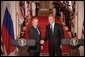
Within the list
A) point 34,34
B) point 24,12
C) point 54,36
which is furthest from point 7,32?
point 54,36

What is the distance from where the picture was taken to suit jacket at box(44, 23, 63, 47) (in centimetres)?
673

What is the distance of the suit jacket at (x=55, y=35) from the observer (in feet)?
22.1

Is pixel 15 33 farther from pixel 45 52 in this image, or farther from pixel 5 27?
pixel 45 52

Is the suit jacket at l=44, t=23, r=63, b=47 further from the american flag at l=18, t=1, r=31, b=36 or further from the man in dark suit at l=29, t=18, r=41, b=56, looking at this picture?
the american flag at l=18, t=1, r=31, b=36

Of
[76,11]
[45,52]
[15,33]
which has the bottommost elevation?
[45,52]

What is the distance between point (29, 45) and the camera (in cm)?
627

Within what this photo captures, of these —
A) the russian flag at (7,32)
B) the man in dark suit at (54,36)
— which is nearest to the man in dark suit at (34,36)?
the man in dark suit at (54,36)

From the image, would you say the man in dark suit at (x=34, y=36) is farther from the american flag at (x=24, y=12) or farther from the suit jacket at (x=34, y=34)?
the american flag at (x=24, y=12)

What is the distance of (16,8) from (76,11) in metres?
1.73

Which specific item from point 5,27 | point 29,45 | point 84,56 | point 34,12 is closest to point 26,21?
point 34,12

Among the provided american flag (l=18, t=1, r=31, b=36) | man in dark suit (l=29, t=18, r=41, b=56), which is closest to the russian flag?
american flag (l=18, t=1, r=31, b=36)

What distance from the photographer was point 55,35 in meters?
6.80

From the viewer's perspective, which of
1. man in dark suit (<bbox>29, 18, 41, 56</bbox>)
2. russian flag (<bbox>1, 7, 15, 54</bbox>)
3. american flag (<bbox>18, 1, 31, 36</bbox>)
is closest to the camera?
man in dark suit (<bbox>29, 18, 41, 56</bbox>)

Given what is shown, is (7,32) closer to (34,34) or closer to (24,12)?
(24,12)
